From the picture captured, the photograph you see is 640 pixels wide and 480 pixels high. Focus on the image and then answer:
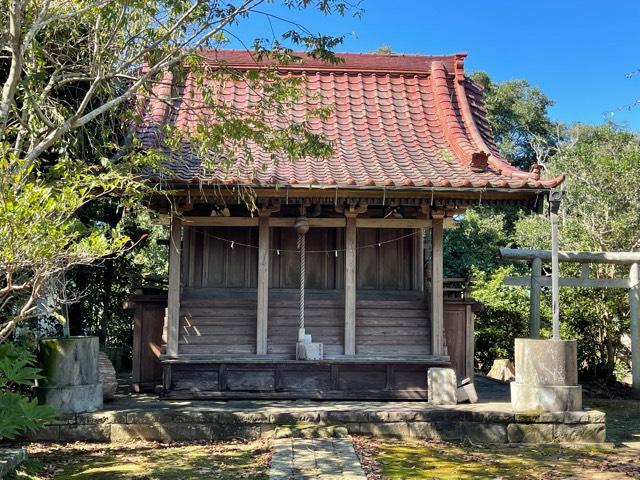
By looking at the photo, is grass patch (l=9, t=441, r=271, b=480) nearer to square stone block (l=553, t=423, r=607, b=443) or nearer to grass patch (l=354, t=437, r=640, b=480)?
grass patch (l=354, t=437, r=640, b=480)

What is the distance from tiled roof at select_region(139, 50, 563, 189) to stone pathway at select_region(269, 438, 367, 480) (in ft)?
10.6

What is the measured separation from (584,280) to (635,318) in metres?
1.37

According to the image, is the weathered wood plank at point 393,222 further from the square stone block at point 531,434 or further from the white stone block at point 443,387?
the square stone block at point 531,434

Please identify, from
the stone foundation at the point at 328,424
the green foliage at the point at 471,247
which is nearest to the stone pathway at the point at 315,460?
the stone foundation at the point at 328,424

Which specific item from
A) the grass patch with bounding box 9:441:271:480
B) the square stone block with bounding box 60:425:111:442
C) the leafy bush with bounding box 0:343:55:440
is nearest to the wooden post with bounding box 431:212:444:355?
the grass patch with bounding box 9:441:271:480

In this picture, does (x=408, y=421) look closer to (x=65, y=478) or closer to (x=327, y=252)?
(x=327, y=252)

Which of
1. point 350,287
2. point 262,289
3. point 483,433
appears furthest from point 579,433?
point 262,289

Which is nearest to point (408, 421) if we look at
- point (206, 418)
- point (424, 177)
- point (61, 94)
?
point (206, 418)

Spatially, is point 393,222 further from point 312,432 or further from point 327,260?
point 312,432

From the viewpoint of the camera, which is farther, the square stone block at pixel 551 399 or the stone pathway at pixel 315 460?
the square stone block at pixel 551 399

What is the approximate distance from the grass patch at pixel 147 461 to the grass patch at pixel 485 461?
1.25m

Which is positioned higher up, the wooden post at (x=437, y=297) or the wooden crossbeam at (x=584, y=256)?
the wooden crossbeam at (x=584, y=256)

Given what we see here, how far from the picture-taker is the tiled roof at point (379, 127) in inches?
330

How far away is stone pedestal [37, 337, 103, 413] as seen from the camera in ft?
25.1
